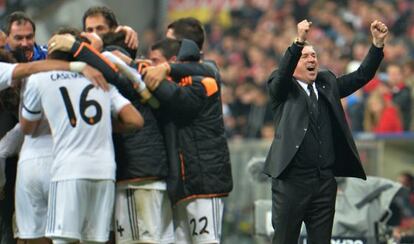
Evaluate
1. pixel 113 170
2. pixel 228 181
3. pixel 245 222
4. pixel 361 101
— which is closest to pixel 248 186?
pixel 245 222

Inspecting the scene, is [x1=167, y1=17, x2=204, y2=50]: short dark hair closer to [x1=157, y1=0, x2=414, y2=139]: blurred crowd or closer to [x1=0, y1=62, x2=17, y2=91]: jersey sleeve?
[x1=0, y1=62, x2=17, y2=91]: jersey sleeve

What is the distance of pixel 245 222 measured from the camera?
52.4 feet

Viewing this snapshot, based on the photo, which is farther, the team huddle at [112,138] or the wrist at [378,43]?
the wrist at [378,43]

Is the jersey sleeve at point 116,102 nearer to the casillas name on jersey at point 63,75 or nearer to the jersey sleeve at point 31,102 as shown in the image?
the casillas name on jersey at point 63,75

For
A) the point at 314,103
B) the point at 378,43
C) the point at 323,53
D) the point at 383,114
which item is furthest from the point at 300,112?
the point at 323,53

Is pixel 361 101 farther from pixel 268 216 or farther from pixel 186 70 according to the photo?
pixel 186 70

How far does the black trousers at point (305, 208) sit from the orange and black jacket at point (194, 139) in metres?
0.57

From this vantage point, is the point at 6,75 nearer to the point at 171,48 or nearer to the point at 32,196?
the point at 32,196

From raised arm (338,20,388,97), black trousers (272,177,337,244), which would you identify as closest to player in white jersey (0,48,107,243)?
black trousers (272,177,337,244)

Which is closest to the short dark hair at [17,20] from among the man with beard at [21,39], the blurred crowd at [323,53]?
the man with beard at [21,39]

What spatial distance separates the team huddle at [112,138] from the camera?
8.80m

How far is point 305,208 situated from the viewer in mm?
9508

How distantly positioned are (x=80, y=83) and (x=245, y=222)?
293 inches

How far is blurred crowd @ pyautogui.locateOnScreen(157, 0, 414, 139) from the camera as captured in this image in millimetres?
17984
